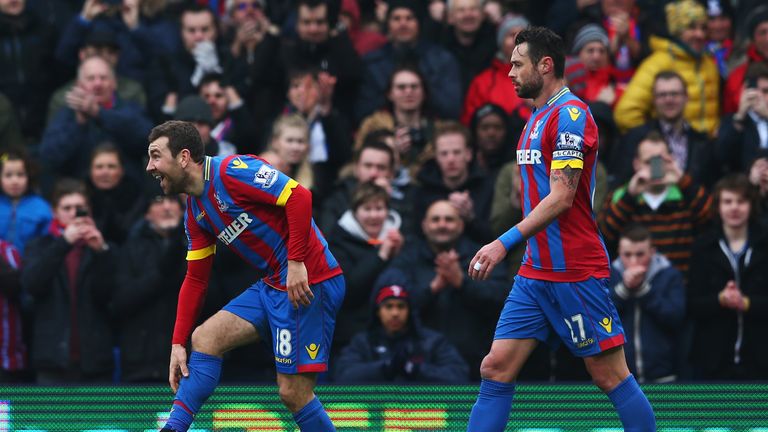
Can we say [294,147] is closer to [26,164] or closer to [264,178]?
[26,164]

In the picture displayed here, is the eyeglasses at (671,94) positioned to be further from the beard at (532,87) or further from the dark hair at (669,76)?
the beard at (532,87)

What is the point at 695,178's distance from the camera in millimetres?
11281

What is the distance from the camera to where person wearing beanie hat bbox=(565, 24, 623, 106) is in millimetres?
12039

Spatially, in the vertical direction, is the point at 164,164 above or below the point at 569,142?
below

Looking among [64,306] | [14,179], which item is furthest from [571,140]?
[14,179]

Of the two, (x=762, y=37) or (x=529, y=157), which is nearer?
(x=529, y=157)

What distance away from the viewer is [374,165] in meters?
11.2

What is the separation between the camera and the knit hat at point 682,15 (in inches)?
491

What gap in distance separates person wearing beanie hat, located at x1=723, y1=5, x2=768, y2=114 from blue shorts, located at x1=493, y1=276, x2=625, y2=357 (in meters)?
5.51

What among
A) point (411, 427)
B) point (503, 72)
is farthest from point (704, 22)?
point (411, 427)

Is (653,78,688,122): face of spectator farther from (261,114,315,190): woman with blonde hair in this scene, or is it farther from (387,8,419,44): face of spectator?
(261,114,315,190): woman with blonde hair

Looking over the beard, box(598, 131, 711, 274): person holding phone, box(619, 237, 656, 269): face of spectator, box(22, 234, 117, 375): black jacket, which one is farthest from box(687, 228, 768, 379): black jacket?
box(22, 234, 117, 375): black jacket

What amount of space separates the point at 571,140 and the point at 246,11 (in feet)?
22.4

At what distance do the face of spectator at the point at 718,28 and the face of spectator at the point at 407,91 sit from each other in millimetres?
3245
